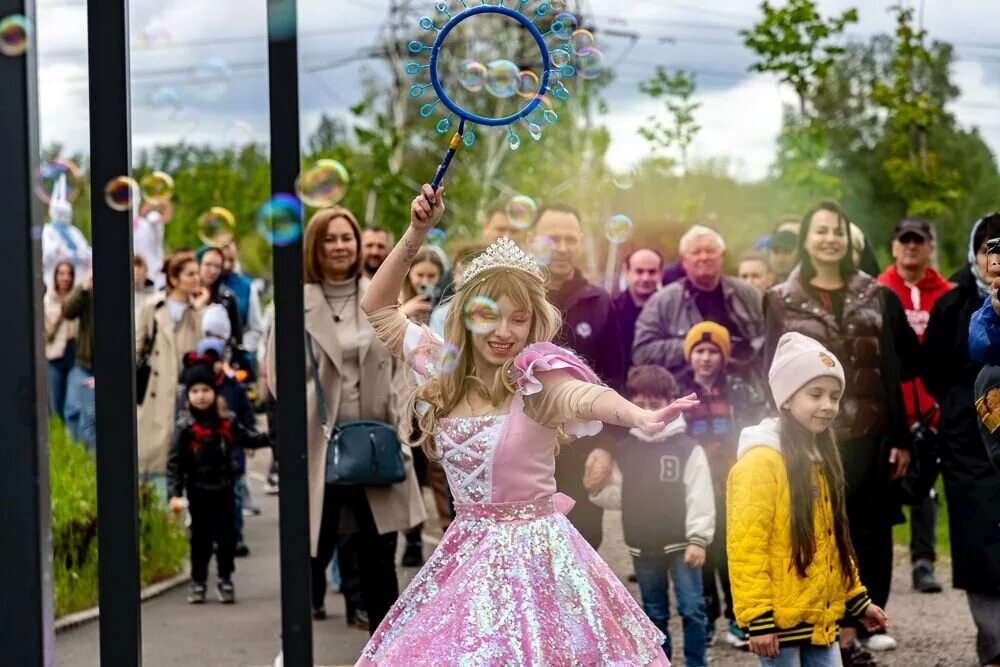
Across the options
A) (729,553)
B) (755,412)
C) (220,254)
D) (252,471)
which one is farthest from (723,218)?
(729,553)

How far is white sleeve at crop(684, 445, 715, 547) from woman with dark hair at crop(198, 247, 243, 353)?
4885 mm

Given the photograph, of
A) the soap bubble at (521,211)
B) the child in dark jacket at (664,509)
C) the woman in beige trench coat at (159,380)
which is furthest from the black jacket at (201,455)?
the child in dark jacket at (664,509)

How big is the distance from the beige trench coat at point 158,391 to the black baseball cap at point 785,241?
3.80m

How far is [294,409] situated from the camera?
4.07 m

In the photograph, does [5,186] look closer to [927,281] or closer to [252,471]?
[927,281]

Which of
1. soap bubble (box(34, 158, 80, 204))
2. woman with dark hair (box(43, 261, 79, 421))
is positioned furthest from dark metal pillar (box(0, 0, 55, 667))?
woman with dark hair (box(43, 261, 79, 421))

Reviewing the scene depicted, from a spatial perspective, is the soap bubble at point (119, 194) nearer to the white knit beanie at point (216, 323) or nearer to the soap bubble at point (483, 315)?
the soap bubble at point (483, 315)

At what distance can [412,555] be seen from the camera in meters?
9.45

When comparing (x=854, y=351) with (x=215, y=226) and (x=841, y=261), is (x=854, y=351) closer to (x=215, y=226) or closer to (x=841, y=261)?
(x=841, y=261)

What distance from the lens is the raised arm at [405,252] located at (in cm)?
434

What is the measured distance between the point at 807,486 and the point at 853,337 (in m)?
1.99

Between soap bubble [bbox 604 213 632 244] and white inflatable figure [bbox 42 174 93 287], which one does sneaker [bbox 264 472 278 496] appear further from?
soap bubble [bbox 604 213 632 244]

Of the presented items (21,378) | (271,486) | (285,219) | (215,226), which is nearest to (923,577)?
(215,226)

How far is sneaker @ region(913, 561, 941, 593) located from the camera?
879cm
